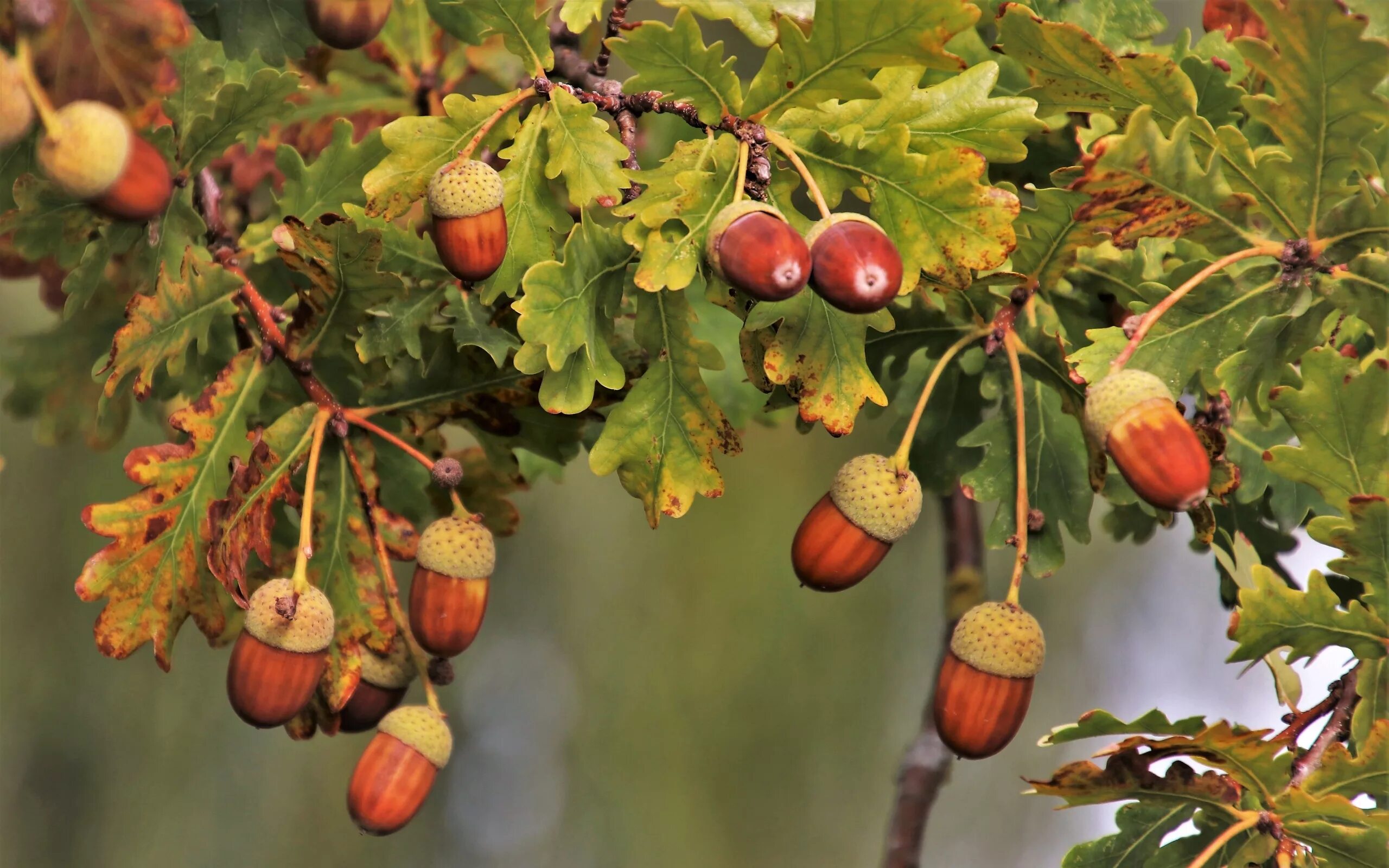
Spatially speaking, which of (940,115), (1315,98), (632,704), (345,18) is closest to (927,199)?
(940,115)

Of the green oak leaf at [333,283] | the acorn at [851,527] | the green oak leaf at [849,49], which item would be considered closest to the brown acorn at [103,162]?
the green oak leaf at [333,283]

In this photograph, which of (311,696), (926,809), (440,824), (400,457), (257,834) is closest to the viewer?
(311,696)

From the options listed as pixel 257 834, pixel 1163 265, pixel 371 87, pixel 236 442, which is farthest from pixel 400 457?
pixel 257 834

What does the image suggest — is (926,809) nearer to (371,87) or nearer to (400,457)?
(400,457)

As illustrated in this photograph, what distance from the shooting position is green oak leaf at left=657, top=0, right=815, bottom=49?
2.81 feet

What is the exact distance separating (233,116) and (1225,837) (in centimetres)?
94

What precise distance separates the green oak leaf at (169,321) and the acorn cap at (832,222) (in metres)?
0.47

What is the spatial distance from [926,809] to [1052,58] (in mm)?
825

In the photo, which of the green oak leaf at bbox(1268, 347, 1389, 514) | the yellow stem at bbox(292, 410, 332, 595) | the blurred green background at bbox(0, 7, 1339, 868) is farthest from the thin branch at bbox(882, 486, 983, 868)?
the blurred green background at bbox(0, 7, 1339, 868)

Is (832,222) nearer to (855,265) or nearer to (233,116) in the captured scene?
(855,265)

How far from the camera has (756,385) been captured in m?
0.89

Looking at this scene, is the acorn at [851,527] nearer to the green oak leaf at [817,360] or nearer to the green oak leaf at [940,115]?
the green oak leaf at [817,360]

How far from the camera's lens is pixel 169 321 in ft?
3.12

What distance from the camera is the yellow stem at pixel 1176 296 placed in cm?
82
